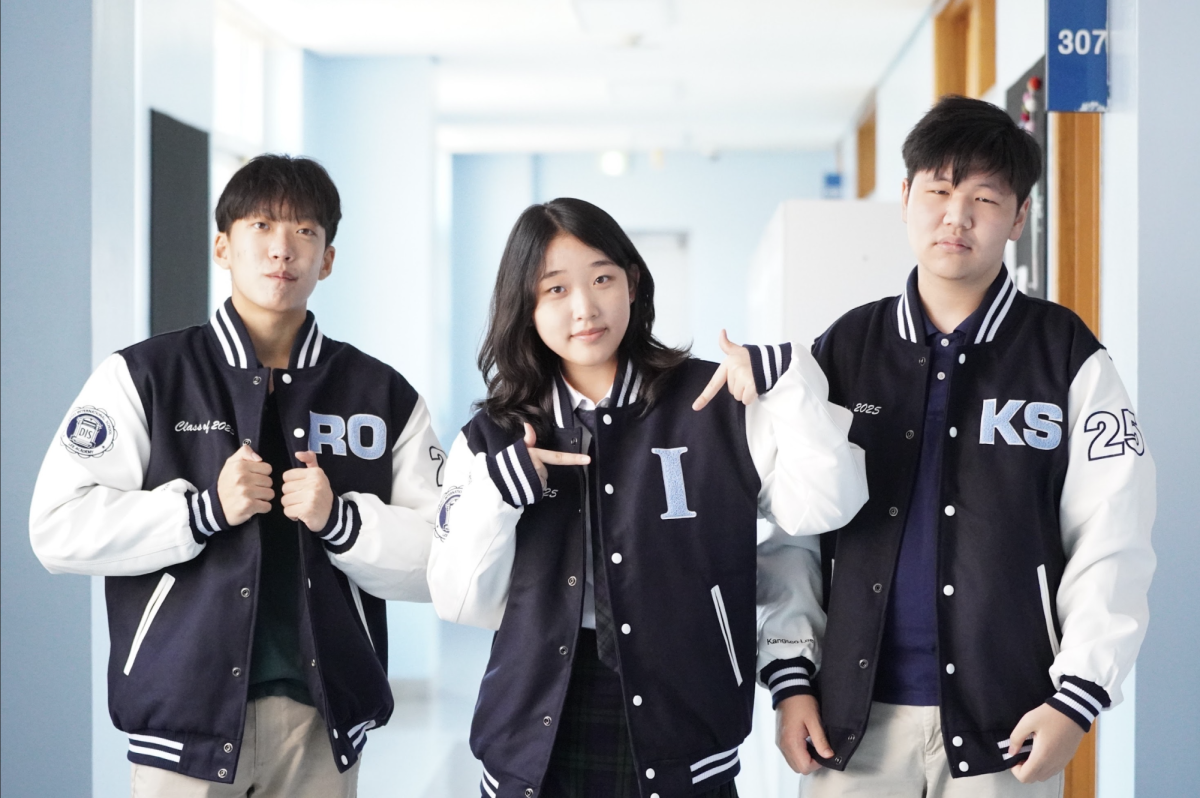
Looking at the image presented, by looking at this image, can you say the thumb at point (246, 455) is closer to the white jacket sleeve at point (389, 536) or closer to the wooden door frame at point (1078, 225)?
the white jacket sleeve at point (389, 536)

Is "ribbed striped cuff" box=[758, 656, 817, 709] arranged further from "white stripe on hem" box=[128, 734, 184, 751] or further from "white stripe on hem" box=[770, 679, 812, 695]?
"white stripe on hem" box=[128, 734, 184, 751]

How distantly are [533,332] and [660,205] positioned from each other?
8.42 meters

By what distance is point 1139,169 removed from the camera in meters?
2.61

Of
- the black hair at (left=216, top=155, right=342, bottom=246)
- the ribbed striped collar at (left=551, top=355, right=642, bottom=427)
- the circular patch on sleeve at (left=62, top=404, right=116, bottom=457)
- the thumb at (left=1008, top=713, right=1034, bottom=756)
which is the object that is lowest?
Answer: the thumb at (left=1008, top=713, right=1034, bottom=756)

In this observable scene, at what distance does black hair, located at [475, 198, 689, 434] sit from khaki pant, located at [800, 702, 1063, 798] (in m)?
0.59

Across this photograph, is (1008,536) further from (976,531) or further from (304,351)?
(304,351)

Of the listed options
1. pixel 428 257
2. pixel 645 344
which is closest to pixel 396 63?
pixel 428 257

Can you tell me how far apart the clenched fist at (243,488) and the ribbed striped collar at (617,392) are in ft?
1.52

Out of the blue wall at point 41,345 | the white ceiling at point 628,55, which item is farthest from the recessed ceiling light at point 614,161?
the blue wall at point 41,345

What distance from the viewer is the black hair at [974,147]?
1614 millimetres

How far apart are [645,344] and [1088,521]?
2.29 ft

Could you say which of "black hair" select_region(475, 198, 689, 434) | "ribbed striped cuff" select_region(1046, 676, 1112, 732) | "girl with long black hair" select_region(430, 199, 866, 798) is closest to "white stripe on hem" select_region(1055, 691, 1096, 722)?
"ribbed striped cuff" select_region(1046, 676, 1112, 732)

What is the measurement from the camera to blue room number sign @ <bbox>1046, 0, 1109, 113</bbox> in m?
2.73

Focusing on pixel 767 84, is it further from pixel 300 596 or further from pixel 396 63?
pixel 300 596
